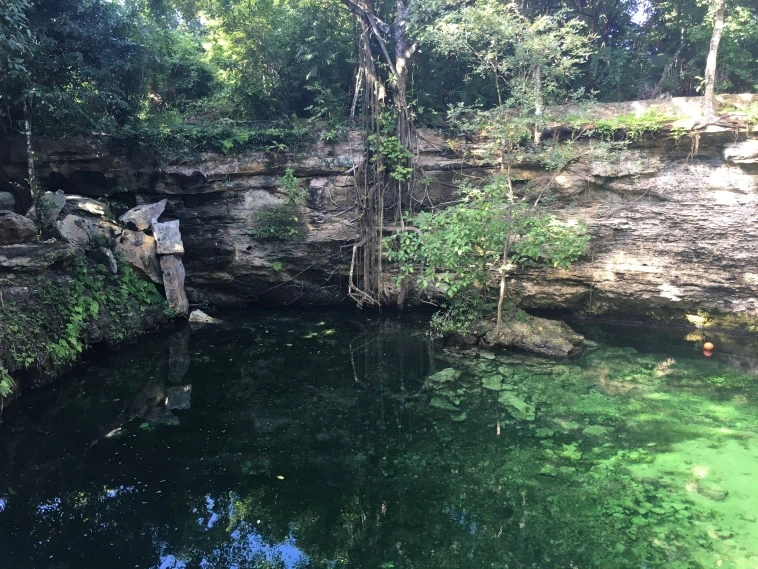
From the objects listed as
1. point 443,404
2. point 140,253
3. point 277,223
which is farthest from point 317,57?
point 443,404

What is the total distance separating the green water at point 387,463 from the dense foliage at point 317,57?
5027 millimetres

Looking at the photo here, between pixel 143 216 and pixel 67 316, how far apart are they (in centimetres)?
296

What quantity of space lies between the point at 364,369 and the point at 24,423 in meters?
3.94

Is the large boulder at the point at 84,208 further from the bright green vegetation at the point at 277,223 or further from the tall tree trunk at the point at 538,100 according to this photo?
the tall tree trunk at the point at 538,100

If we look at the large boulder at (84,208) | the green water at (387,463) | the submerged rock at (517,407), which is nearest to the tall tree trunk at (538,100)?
the green water at (387,463)

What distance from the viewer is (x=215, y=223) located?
387 inches

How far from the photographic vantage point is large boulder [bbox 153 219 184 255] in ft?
29.2

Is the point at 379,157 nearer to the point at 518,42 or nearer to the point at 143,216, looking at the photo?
the point at 518,42

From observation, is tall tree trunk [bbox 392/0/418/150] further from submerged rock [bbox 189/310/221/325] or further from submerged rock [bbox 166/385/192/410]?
submerged rock [bbox 166/385/192/410]

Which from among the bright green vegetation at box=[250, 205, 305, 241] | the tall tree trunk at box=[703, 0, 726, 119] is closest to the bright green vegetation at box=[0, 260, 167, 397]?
the bright green vegetation at box=[250, 205, 305, 241]

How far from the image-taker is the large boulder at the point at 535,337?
23.3 feet

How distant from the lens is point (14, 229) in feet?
23.4

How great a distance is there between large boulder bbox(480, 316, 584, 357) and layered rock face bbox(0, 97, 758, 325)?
139 cm

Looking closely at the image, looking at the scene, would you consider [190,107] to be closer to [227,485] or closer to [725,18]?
[227,485]
